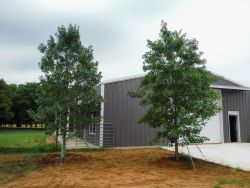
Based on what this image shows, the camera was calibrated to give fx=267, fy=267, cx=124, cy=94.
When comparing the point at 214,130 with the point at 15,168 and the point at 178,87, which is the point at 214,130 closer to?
the point at 178,87

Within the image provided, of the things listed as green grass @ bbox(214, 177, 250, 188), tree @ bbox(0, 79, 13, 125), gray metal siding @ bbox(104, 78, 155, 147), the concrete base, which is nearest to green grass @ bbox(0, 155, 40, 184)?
gray metal siding @ bbox(104, 78, 155, 147)

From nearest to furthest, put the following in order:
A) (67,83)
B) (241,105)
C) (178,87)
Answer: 1. (178,87)
2. (67,83)
3. (241,105)

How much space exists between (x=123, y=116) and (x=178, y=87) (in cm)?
551

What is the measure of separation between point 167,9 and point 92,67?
12.1ft

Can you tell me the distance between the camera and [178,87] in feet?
32.4

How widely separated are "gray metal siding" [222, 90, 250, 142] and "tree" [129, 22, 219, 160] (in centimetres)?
819

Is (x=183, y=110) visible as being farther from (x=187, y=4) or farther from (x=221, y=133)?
(x=221, y=133)

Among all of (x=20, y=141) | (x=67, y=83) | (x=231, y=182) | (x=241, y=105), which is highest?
(x=67, y=83)

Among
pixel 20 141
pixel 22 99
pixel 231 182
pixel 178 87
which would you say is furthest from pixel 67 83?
pixel 22 99

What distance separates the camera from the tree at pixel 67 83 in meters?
10.2

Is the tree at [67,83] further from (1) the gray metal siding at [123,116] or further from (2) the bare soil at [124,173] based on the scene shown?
(1) the gray metal siding at [123,116]

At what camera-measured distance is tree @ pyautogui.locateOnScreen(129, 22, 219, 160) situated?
9.51m

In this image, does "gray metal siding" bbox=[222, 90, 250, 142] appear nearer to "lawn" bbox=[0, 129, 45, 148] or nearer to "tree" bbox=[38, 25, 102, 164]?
A: "tree" bbox=[38, 25, 102, 164]

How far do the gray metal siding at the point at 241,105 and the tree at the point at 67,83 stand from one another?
10.2m
